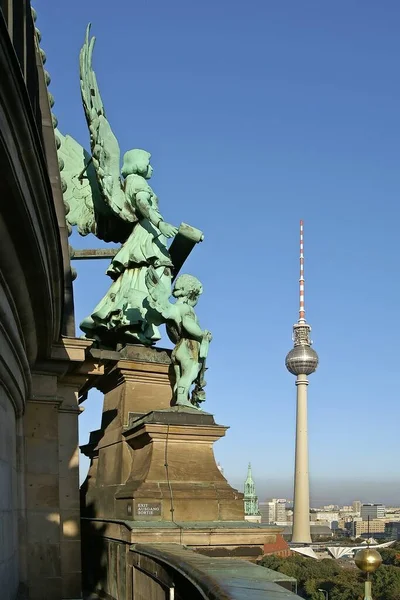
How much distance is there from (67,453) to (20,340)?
9.31 feet

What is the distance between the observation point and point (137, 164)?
11961mm

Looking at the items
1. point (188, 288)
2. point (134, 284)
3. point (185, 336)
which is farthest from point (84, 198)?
point (185, 336)

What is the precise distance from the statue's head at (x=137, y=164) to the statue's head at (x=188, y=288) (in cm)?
203

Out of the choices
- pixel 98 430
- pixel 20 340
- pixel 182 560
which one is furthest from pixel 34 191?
pixel 98 430

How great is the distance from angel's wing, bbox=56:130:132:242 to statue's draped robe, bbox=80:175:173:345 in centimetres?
67

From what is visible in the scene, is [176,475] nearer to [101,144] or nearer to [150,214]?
[150,214]

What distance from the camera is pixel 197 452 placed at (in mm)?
10195

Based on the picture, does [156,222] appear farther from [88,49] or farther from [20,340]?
[20,340]

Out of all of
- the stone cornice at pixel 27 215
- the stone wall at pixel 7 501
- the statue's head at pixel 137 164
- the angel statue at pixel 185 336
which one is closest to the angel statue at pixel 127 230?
the statue's head at pixel 137 164

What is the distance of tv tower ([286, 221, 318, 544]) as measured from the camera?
134m

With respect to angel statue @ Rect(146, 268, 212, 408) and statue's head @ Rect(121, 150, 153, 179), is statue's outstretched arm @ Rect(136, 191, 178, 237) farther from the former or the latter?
angel statue @ Rect(146, 268, 212, 408)

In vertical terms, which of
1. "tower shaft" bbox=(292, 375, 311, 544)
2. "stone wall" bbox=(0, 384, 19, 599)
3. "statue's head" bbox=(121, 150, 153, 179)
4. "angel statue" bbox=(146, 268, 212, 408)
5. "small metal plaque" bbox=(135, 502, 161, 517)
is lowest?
"tower shaft" bbox=(292, 375, 311, 544)

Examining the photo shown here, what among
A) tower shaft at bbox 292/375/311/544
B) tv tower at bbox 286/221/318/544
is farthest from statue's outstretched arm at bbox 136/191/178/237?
tower shaft at bbox 292/375/311/544

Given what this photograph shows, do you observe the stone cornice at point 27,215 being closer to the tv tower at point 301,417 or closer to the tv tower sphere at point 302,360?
the tv tower at point 301,417
